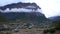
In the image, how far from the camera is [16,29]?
2.60m

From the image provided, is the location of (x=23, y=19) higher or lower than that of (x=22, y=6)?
lower

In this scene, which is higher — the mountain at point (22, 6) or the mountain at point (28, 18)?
the mountain at point (22, 6)

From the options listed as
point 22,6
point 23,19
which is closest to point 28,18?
point 23,19

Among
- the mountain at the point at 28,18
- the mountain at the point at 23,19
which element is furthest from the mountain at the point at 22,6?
the mountain at the point at 28,18

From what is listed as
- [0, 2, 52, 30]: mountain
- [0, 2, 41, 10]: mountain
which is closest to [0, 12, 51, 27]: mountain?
[0, 2, 52, 30]: mountain

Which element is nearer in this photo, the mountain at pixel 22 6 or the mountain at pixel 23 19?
the mountain at pixel 23 19

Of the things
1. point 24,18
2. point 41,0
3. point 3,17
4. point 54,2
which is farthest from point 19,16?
point 54,2

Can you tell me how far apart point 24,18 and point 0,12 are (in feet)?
1.41

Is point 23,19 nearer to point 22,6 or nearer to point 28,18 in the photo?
point 28,18

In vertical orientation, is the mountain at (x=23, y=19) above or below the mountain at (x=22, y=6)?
below

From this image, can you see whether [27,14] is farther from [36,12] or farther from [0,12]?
[0,12]

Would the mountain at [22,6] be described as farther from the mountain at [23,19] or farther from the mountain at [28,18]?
the mountain at [28,18]

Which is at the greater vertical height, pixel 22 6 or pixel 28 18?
pixel 22 6

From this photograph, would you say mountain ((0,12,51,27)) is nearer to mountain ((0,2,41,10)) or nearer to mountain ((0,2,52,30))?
mountain ((0,2,52,30))
